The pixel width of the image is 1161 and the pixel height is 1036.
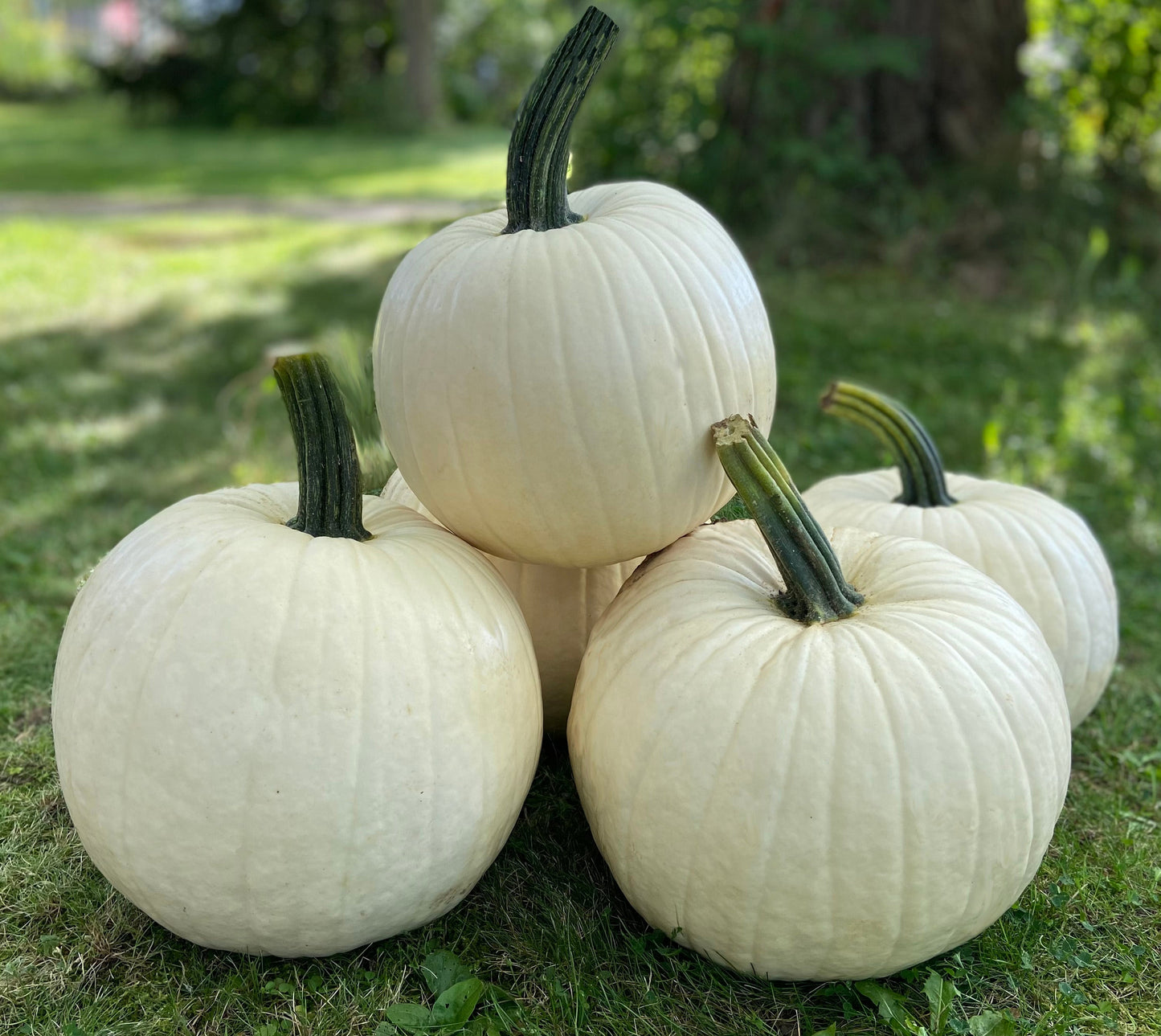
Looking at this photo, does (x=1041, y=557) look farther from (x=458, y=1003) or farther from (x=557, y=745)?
(x=458, y=1003)

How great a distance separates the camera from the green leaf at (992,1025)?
5.17ft

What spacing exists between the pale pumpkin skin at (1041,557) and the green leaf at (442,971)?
118cm

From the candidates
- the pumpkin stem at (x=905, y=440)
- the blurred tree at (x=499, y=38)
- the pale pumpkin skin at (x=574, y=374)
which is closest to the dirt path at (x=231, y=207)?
the pumpkin stem at (x=905, y=440)

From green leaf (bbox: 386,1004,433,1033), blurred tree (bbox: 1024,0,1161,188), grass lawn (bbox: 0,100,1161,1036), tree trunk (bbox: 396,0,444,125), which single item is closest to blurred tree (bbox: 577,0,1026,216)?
blurred tree (bbox: 1024,0,1161,188)

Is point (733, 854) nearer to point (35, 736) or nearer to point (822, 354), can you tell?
point (35, 736)

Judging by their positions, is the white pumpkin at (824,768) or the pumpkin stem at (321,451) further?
the pumpkin stem at (321,451)

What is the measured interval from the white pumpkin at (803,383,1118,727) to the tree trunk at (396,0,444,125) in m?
16.6

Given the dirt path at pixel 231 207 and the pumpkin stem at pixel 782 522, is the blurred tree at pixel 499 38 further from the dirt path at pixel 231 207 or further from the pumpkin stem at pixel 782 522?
the pumpkin stem at pixel 782 522

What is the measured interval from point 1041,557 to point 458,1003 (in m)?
1.42

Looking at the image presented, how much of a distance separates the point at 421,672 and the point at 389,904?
35 cm

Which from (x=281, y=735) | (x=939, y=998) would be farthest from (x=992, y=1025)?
(x=281, y=735)

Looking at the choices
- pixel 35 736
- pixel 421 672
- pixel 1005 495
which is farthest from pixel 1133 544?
pixel 35 736

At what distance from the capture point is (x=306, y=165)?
40.1 ft

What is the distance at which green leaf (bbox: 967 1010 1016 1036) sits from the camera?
1.58 meters
